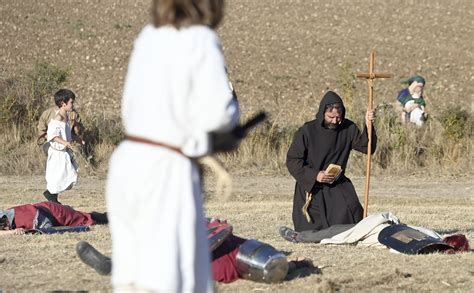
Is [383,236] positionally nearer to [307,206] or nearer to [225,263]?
[307,206]

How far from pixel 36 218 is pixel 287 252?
3.01 meters

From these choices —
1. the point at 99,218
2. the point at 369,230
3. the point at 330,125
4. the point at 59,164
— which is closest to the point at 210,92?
the point at 369,230

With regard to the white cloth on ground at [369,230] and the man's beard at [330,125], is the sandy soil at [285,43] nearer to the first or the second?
the man's beard at [330,125]

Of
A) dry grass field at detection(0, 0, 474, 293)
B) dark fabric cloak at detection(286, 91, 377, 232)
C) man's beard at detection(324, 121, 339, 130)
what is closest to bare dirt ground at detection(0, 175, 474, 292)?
dry grass field at detection(0, 0, 474, 293)

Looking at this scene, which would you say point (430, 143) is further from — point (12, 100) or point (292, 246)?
point (292, 246)

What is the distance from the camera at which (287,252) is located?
33.6 ft

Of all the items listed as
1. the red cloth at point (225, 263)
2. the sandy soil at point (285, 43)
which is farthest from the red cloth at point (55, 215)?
the sandy soil at point (285, 43)

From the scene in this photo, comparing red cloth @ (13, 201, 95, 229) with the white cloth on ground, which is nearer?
the white cloth on ground

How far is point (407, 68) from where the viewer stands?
35.8m

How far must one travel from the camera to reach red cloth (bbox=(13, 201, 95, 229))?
1185 centimetres

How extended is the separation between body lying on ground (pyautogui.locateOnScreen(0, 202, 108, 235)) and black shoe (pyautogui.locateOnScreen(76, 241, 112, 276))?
2.81m

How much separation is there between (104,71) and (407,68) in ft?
30.7

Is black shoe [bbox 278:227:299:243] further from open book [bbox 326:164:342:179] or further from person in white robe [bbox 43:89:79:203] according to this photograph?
person in white robe [bbox 43:89:79:203]

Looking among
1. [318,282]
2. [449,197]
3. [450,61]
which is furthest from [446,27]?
[318,282]
